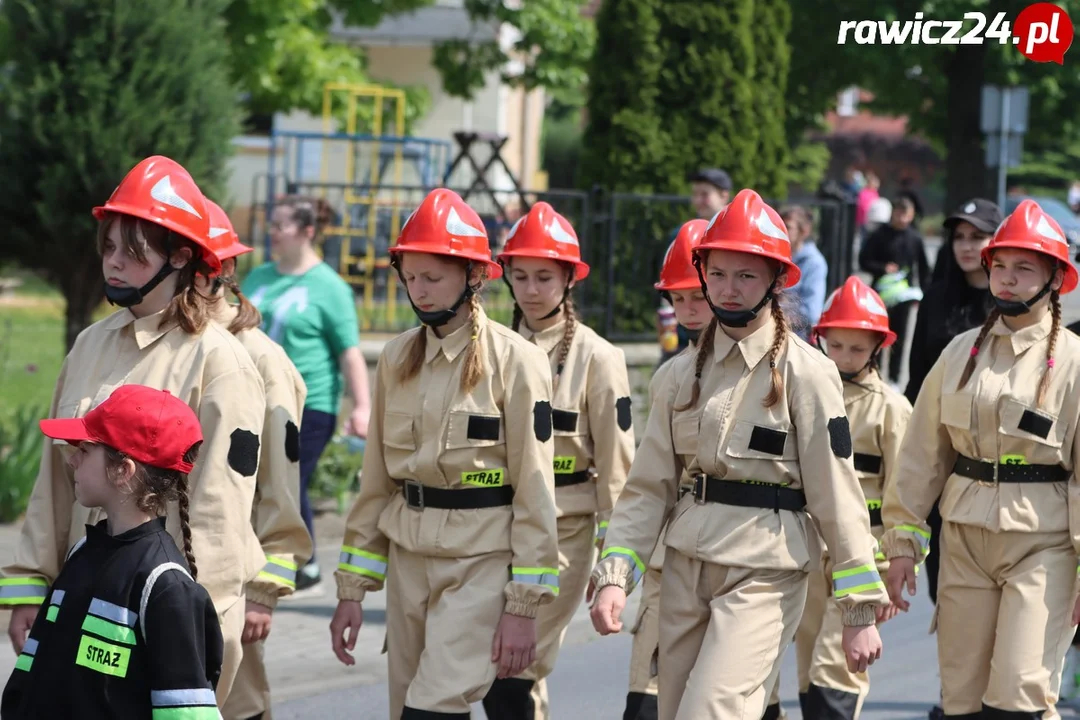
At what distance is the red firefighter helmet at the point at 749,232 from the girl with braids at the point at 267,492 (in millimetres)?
1416

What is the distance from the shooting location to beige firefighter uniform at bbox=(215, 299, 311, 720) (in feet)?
16.2

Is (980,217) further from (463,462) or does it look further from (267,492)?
(267,492)

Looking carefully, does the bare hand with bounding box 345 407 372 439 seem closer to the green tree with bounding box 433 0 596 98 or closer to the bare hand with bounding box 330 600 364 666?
the bare hand with bounding box 330 600 364 666

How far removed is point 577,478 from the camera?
630cm

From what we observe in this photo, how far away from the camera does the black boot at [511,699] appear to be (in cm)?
573

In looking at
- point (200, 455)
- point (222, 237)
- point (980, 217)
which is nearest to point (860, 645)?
point (200, 455)

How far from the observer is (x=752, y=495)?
4820mm

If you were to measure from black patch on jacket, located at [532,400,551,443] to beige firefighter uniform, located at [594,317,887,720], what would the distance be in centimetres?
37

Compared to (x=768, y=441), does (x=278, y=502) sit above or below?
below

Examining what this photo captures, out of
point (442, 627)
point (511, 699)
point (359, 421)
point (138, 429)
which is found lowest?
point (511, 699)

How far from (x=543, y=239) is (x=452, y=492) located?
150 centimetres

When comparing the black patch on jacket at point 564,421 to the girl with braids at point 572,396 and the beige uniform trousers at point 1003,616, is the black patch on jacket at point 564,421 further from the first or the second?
the beige uniform trousers at point 1003,616

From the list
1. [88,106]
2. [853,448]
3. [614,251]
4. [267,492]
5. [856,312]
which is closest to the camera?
[267,492]

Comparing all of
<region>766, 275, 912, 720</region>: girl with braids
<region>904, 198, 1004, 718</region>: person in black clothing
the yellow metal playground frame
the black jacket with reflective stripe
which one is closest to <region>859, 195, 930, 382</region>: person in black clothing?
the yellow metal playground frame
